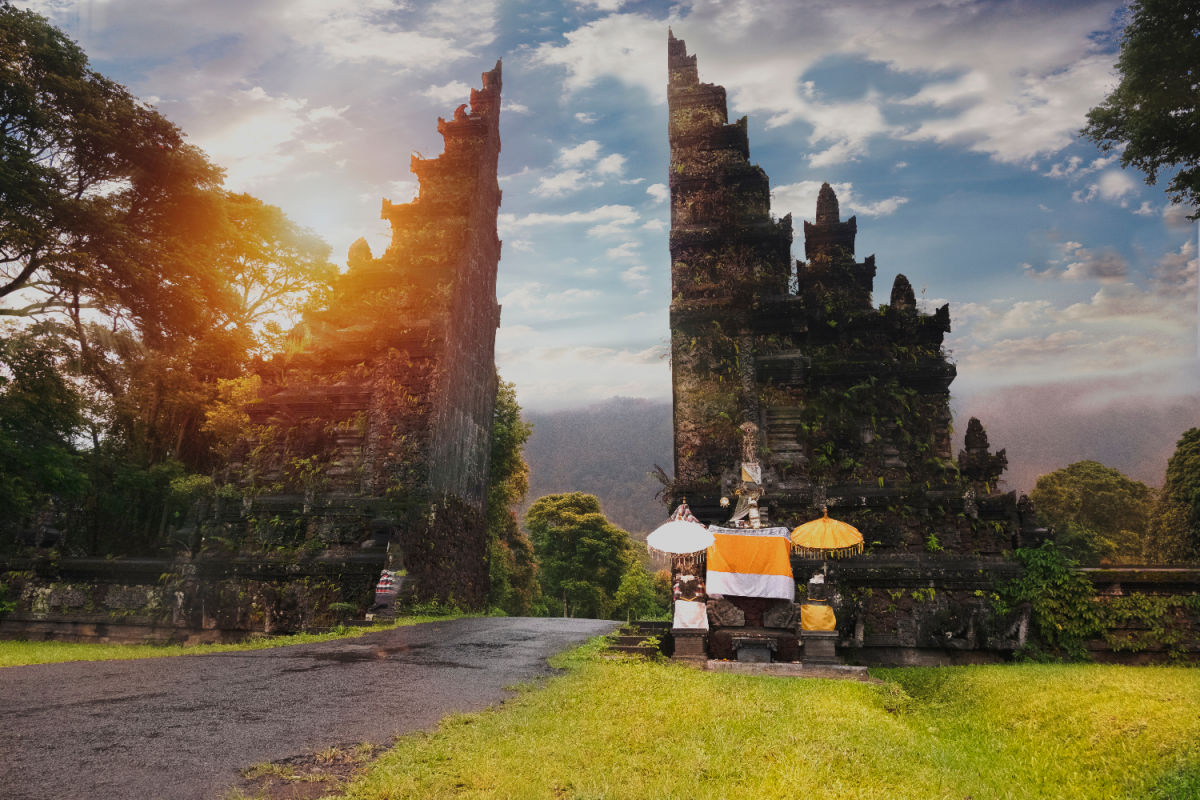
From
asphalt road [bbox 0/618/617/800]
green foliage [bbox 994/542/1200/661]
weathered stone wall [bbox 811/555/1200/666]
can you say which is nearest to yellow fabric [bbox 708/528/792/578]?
weathered stone wall [bbox 811/555/1200/666]

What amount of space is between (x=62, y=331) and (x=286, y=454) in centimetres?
836

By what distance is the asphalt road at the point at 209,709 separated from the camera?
391 cm

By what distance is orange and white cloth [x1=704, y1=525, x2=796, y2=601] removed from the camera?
9.57m

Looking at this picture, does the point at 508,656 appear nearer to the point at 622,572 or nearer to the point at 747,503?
the point at 747,503

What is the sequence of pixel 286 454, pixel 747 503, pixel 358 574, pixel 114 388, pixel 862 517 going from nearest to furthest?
pixel 747 503
pixel 862 517
pixel 358 574
pixel 286 454
pixel 114 388

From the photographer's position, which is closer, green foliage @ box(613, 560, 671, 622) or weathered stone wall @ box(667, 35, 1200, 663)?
weathered stone wall @ box(667, 35, 1200, 663)

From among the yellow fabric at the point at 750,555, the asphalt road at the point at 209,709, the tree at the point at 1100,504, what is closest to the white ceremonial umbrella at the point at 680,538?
the yellow fabric at the point at 750,555

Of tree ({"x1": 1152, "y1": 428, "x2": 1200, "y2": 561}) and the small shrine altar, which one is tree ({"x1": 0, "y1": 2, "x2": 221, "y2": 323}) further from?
tree ({"x1": 1152, "y1": 428, "x2": 1200, "y2": 561})

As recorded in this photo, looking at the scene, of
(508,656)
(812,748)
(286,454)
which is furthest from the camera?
(286,454)

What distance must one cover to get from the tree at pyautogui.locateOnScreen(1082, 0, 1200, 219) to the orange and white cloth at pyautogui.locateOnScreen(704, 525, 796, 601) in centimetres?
1538

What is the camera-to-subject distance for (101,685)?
6.55 meters

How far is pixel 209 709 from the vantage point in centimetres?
560

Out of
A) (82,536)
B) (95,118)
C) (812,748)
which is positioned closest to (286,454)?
(82,536)

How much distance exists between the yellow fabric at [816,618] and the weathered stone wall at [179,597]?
9.90 meters
